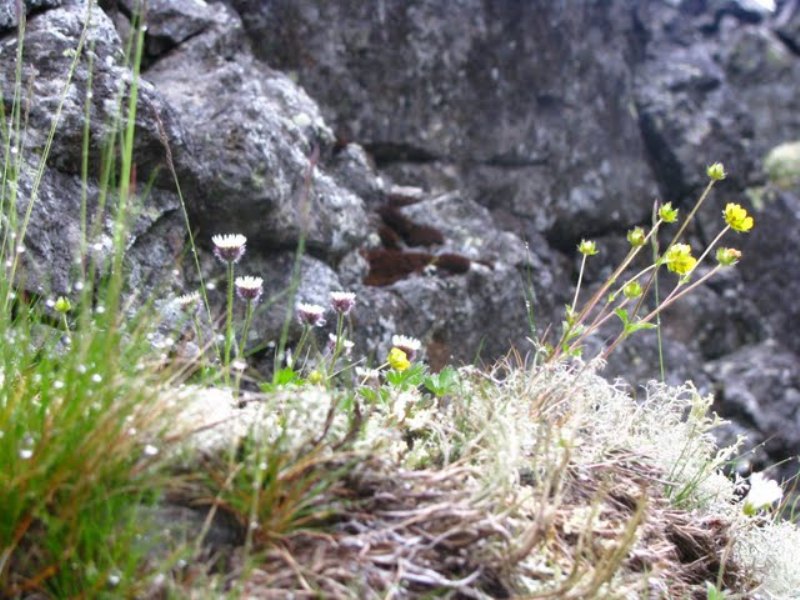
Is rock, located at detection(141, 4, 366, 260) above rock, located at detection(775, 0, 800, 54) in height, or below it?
below

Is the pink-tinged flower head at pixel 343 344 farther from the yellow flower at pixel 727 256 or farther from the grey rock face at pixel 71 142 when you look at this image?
the yellow flower at pixel 727 256

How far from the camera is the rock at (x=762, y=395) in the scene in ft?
26.7

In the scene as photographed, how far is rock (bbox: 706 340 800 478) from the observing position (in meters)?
8.15

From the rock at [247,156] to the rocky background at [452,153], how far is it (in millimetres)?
14

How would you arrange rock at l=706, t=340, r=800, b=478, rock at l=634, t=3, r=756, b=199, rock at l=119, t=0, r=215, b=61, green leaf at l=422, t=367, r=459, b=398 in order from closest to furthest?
green leaf at l=422, t=367, r=459, b=398, rock at l=119, t=0, r=215, b=61, rock at l=706, t=340, r=800, b=478, rock at l=634, t=3, r=756, b=199

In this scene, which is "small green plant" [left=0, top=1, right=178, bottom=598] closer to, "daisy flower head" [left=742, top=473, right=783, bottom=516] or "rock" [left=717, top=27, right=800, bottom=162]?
"daisy flower head" [left=742, top=473, right=783, bottom=516]

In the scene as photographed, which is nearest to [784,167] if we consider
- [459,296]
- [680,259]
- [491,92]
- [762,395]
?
[762,395]

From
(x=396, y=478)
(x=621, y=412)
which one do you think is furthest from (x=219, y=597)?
(x=621, y=412)

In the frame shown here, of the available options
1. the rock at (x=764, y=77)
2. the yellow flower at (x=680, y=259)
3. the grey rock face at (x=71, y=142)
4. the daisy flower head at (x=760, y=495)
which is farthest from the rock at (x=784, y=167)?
the daisy flower head at (x=760, y=495)

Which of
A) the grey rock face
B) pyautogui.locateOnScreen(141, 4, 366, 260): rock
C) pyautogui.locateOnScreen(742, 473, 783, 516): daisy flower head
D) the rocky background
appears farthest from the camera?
pyautogui.locateOnScreen(141, 4, 366, 260): rock

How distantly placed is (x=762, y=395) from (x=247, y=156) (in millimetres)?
6320

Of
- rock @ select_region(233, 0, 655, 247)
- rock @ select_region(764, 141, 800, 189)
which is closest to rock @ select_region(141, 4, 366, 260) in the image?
rock @ select_region(233, 0, 655, 247)

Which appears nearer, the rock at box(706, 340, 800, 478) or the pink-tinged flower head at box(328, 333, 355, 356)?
the pink-tinged flower head at box(328, 333, 355, 356)

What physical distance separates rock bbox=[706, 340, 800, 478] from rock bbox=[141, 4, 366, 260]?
493 centimetres
